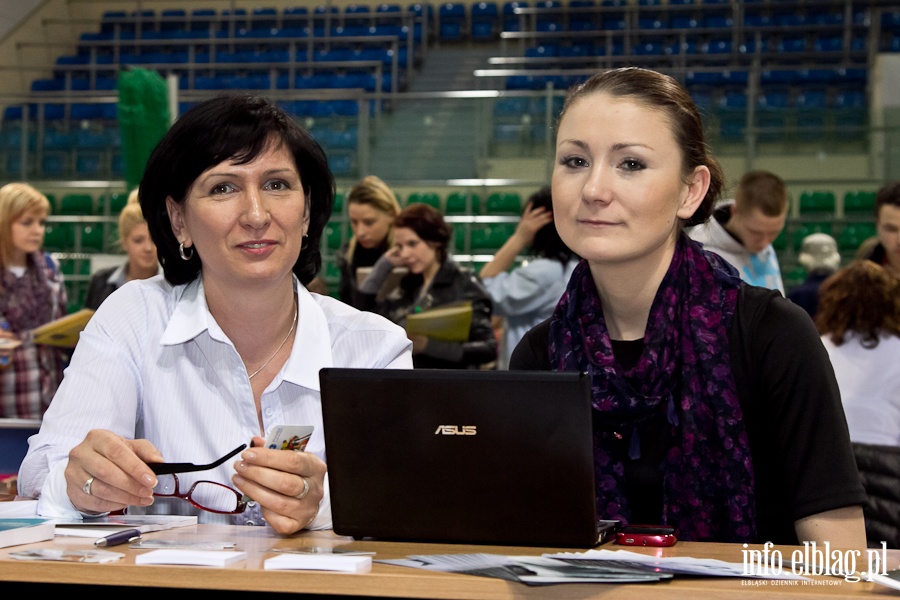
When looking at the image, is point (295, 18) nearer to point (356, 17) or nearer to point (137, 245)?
point (356, 17)

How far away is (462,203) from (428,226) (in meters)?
3.89

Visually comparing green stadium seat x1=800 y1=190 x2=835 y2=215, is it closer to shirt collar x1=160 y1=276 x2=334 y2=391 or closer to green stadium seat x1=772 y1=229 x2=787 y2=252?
green stadium seat x1=772 y1=229 x2=787 y2=252

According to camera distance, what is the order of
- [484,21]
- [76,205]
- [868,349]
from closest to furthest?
[868,349], [76,205], [484,21]

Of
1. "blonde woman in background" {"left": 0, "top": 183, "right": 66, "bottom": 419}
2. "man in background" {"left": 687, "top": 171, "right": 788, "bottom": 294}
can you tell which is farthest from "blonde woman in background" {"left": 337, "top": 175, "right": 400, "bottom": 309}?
"man in background" {"left": 687, "top": 171, "right": 788, "bottom": 294}

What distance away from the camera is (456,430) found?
1.31m

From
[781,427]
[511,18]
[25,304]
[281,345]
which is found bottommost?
[781,427]

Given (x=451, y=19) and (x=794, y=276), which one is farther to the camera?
(x=451, y=19)

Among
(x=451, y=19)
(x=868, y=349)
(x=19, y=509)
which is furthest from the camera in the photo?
(x=451, y=19)

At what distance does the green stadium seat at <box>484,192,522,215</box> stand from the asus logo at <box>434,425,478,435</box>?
658cm

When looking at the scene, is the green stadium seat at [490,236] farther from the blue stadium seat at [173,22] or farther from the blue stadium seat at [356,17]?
the blue stadium seat at [173,22]

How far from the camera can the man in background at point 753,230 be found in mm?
3719

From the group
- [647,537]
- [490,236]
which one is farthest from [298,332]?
[490,236]

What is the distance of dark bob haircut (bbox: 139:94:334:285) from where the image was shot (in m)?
1.84

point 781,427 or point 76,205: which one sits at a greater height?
point 76,205
